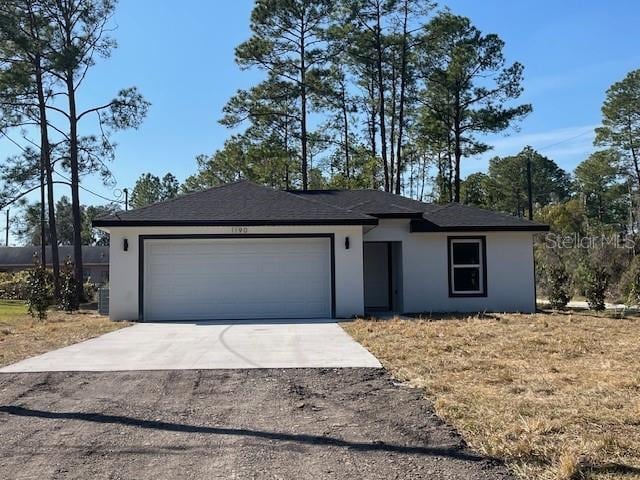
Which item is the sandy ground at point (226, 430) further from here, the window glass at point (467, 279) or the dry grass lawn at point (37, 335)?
the window glass at point (467, 279)

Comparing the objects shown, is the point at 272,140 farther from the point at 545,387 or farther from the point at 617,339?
the point at 545,387

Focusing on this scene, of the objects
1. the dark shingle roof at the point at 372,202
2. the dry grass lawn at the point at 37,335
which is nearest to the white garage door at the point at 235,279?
the dry grass lawn at the point at 37,335

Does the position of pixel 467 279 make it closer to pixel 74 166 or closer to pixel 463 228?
pixel 463 228

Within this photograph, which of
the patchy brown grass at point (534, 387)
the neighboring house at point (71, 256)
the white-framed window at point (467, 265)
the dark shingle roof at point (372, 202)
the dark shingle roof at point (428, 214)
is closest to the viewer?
the patchy brown grass at point (534, 387)

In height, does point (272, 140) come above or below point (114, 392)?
above

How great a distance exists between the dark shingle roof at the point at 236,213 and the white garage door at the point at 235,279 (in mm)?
601

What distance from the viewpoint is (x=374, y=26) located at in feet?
101

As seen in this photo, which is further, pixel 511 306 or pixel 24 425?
pixel 511 306

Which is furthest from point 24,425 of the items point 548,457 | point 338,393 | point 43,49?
point 43,49

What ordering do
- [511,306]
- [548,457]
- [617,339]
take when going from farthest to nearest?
[511,306] < [617,339] < [548,457]

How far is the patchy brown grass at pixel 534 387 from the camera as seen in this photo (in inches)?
171

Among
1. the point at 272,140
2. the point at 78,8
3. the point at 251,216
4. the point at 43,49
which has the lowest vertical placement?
the point at 251,216

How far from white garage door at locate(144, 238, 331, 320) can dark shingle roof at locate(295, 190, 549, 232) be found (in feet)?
8.83

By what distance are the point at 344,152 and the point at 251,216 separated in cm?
2201
